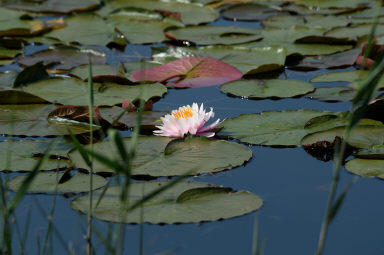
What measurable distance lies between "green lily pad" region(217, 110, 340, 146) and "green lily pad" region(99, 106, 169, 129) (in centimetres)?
27

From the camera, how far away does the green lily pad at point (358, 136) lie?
7.41 feet

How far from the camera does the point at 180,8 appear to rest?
4559 mm

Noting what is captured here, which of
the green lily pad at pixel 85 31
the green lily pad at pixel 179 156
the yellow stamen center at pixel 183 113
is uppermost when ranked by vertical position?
the green lily pad at pixel 85 31

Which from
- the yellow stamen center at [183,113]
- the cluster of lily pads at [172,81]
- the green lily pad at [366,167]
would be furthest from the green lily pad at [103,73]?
the green lily pad at [366,167]

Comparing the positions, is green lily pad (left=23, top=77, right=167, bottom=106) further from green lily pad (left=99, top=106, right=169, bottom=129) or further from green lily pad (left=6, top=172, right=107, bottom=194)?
green lily pad (left=6, top=172, right=107, bottom=194)

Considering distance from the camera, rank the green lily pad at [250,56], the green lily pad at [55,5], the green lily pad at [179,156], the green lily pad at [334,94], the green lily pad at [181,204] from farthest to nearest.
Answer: the green lily pad at [55,5]
the green lily pad at [250,56]
the green lily pad at [334,94]
the green lily pad at [179,156]
the green lily pad at [181,204]

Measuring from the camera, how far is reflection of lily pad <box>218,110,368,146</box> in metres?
2.35

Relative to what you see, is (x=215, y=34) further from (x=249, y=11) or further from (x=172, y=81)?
(x=172, y=81)

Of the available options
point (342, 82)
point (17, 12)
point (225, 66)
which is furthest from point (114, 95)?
point (17, 12)

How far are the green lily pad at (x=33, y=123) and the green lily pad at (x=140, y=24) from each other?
121 centimetres

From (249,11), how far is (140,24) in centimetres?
81

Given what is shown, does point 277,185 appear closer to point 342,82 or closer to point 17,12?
point 342,82

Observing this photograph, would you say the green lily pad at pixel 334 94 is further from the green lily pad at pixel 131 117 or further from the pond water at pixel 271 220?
the green lily pad at pixel 131 117

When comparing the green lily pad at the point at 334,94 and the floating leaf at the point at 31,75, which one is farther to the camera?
the floating leaf at the point at 31,75
